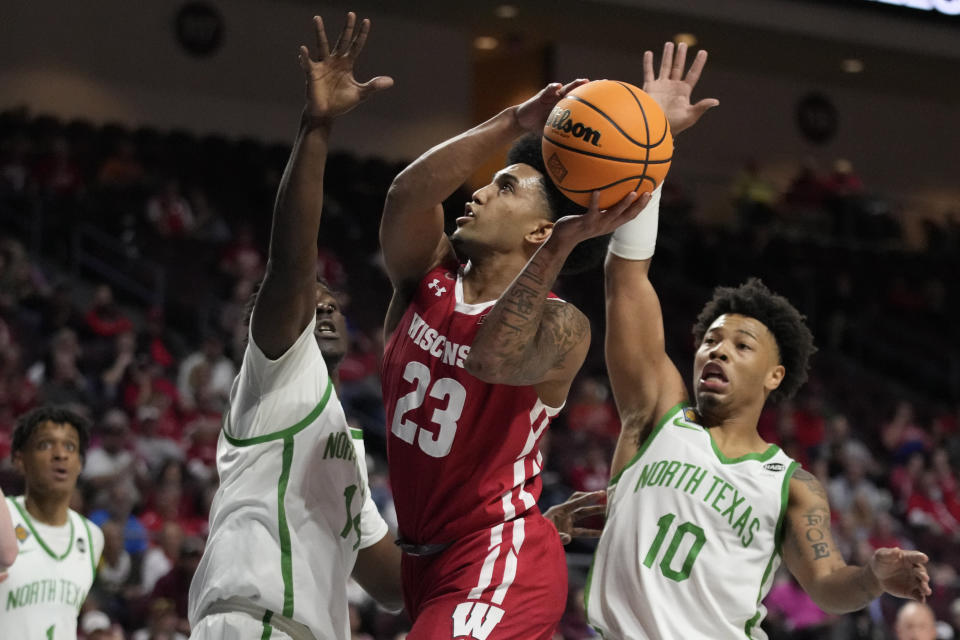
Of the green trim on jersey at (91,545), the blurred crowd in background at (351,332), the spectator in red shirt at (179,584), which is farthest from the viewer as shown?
the blurred crowd in background at (351,332)

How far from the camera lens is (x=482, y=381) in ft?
11.2

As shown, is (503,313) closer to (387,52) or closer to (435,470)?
(435,470)

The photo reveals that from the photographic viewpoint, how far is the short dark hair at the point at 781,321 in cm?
436

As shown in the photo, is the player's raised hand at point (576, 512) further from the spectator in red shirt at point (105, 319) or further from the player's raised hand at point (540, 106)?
the spectator in red shirt at point (105, 319)

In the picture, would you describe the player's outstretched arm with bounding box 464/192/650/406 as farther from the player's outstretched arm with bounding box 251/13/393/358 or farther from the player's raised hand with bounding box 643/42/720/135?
the player's raised hand with bounding box 643/42/720/135

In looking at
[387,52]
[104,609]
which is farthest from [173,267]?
[387,52]

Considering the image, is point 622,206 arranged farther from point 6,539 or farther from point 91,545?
point 91,545

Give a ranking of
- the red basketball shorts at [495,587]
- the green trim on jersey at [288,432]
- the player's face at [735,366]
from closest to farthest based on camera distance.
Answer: the red basketball shorts at [495,587] < the green trim on jersey at [288,432] < the player's face at [735,366]

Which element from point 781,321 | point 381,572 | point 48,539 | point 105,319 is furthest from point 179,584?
point 781,321

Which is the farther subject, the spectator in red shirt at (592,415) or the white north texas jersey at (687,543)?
the spectator in red shirt at (592,415)

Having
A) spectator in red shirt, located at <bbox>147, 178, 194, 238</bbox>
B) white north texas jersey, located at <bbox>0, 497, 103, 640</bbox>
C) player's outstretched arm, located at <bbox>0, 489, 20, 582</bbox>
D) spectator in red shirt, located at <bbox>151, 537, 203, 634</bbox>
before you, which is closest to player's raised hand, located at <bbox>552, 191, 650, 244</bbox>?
player's outstretched arm, located at <bbox>0, 489, 20, 582</bbox>

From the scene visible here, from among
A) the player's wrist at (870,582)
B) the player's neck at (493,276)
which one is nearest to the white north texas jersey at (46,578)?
the player's neck at (493,276)

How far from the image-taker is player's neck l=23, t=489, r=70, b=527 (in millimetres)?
5332

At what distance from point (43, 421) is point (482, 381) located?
2.63 meters
